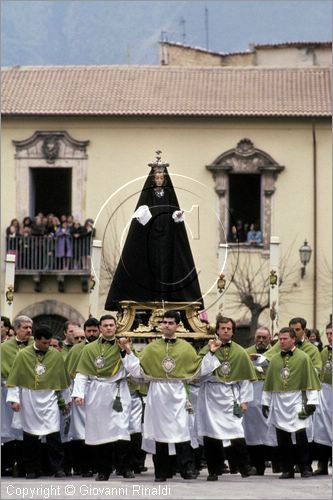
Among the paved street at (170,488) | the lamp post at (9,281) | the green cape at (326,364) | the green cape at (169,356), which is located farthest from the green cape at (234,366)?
the lamp post at (9,281)

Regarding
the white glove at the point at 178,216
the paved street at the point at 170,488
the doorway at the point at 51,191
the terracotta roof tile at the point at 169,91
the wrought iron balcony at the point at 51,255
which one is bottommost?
the paved street at the point at 170,488

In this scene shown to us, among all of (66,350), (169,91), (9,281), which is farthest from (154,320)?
(169,91)

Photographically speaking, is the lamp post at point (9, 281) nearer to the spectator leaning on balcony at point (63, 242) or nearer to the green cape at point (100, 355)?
the green cape at point (100, 355)

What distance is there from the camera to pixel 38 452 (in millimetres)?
18312

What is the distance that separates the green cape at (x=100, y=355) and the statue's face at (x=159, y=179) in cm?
308

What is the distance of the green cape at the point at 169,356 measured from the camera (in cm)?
1755

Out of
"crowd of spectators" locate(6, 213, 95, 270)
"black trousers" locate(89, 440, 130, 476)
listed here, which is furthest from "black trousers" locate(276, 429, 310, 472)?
"crowd of spectators" locate(6, 213, 95, 270)

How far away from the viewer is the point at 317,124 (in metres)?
42.2

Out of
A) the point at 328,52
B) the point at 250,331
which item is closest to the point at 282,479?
the point at 250,331

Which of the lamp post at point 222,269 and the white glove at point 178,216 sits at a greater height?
the white glove at point 178,216

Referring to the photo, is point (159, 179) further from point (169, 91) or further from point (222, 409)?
point (169, 91)

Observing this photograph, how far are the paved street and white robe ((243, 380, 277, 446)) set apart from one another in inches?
43.6

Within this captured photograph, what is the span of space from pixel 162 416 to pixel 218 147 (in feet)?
83.4

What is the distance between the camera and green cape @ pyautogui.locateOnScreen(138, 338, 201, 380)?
17547 mm
